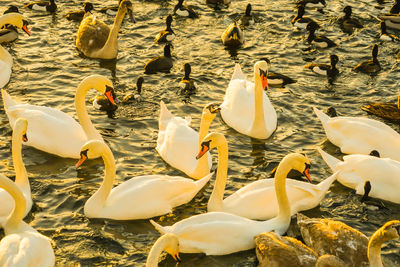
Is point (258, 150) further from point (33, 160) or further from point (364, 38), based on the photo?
point (364, 38)

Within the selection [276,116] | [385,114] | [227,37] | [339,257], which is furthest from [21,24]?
[339,257]

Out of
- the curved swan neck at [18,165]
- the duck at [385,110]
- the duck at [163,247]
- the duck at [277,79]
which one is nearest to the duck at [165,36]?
the duck at [277,79]

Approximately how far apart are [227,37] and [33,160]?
707 centimetres

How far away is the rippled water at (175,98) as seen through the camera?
11.5 meters

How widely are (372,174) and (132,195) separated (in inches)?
167

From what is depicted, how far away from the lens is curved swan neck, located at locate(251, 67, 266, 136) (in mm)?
14258

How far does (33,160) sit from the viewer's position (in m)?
13.5

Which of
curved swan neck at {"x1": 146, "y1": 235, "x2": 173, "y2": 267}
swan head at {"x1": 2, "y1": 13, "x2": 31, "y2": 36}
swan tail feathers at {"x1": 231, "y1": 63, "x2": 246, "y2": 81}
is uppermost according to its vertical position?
swan head at {"x1": 2, "y1": 13, "x2": 31, "y2": 36}

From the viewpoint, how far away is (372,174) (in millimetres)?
12562

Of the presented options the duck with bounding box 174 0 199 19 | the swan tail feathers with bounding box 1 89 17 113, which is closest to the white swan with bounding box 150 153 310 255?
the swan tail feathers with bounding box 1 89 17 113

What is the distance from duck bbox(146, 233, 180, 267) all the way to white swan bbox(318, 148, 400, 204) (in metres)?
3.96

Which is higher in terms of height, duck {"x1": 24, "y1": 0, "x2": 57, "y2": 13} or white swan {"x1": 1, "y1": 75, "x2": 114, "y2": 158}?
duck {"x1": 24, "y1": 0, "x2": 57, "y2": 13}

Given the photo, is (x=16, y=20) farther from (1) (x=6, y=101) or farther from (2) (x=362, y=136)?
(2) (x=362, y=136)

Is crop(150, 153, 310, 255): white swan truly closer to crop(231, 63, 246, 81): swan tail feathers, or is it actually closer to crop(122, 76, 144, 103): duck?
crop(122, 76, 144, 103): duck
